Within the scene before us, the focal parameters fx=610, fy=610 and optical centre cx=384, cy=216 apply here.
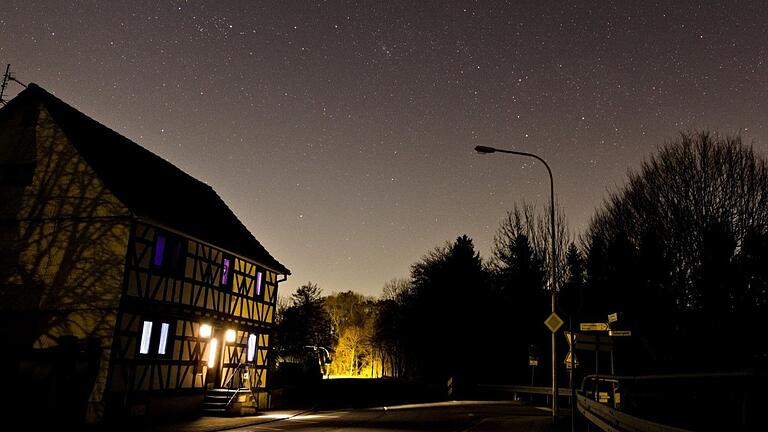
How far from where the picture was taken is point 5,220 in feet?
70.7

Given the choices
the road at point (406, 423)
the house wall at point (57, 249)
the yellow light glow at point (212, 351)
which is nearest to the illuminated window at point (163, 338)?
the house wall at point (57, 249)

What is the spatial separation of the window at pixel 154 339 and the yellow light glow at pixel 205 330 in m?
1.93

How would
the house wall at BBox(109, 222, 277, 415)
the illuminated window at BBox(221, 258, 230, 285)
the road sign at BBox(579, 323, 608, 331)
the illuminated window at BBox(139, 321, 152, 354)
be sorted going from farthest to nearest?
1. the illuminated window at BBox(221, 258, 230, 285)
2. the illuminated window at BBox(139, 321, 152, 354)
3. the house wall at BBox(109, 222, 277, 415)
4. the road sign at BBox(579, 323, 608, 331)

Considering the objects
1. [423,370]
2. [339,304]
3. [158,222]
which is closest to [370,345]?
[339,304]

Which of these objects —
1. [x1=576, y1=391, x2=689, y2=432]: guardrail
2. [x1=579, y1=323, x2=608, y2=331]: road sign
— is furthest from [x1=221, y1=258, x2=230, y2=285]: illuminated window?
[x1=576, y1=391, x2=689, y2=432]: guardrail

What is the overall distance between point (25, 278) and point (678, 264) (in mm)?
28590

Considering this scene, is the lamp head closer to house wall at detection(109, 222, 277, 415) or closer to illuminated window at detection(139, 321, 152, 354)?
house wall at detection(109, 222, 277, 415)

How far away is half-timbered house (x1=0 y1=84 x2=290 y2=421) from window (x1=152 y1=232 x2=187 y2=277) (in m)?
0.05

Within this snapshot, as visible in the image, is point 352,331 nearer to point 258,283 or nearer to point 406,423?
point 258,283

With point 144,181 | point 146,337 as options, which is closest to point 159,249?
point 146,337

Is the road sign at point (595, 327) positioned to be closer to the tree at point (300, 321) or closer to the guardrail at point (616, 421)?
the guardrail at point (616, 421)

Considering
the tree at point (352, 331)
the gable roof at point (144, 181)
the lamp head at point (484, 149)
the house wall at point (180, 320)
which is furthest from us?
the tree at point (352, 331)

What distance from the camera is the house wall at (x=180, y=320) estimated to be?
64.5ft

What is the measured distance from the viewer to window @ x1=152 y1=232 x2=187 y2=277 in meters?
21.5
